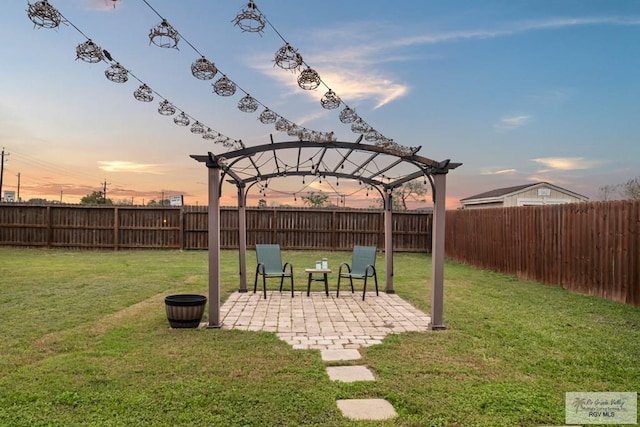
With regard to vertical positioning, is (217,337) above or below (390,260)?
below

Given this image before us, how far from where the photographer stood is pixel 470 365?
11.6ft

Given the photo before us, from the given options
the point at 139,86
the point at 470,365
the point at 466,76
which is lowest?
the point at 470,365

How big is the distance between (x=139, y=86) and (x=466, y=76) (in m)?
6.57

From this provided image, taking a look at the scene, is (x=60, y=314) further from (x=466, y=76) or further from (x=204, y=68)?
(x=466, y=76)

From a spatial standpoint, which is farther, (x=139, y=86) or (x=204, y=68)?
(x=139, y=86)

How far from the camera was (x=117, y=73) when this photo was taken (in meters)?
4.27

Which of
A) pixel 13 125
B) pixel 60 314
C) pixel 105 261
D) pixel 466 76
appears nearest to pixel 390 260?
pixel 466 76

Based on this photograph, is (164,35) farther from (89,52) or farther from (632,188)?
(632,188)

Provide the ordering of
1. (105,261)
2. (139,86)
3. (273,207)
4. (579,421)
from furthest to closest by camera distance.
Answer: (273,207) < (105,261) < (139,86) < (579,421)

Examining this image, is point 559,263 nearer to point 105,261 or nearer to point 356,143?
point 356,143

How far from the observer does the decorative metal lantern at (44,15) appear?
2863 millimetres

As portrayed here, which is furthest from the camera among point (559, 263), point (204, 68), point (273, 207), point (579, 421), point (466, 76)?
point (273, 207)

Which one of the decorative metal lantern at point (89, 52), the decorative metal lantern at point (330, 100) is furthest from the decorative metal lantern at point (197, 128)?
the decorative metal lantern at point (89, 52)

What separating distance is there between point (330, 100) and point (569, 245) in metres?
5.52
